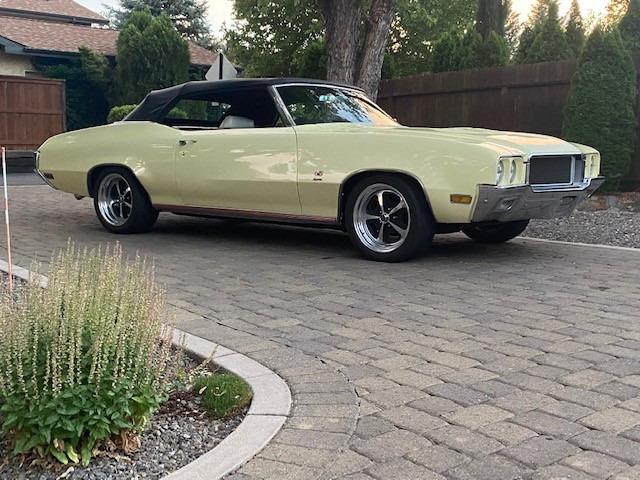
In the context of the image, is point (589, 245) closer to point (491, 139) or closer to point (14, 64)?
point (491, 139)

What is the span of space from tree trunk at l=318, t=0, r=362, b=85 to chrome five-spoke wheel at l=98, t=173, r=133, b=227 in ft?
15.4

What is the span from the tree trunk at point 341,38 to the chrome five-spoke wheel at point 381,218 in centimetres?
569

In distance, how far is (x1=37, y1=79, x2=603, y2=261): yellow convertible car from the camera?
20.1 ft

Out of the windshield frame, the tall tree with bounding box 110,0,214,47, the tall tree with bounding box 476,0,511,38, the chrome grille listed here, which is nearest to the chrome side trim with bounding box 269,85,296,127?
the windshield frame

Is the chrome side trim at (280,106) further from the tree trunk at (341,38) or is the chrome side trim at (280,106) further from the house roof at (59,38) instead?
the house roof at (59,38)

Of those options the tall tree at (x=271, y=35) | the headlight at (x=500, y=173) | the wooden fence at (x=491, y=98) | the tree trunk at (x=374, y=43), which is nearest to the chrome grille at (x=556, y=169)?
the headlight at (x=500, y=173)

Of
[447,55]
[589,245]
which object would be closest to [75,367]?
[589,245]

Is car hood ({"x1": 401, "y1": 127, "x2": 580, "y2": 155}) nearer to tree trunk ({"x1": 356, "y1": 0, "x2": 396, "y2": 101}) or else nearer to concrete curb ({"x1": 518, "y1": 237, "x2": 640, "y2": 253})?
concrete curb ({"x1": 518, "y1": 237, "x2": 640, "y2": 253})

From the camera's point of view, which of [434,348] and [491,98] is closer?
[434,348]

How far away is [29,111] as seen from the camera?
21422 millimetres

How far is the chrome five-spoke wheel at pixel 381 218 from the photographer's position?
655 centimetres

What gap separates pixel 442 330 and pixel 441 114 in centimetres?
1008

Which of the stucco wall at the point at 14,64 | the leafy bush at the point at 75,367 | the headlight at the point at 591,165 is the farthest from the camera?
the stucco wall at the point at 14,64

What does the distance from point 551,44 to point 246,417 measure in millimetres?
13514
